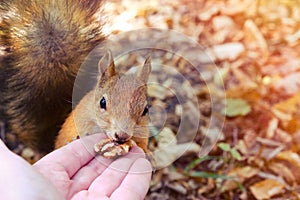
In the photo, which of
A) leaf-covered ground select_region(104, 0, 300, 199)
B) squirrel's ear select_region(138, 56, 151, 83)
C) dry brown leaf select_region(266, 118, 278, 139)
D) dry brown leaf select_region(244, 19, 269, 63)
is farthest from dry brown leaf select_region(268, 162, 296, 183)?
squirrel's ear select_region(138, 56, 151, 83)

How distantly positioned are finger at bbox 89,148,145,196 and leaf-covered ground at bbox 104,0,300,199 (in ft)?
1.88

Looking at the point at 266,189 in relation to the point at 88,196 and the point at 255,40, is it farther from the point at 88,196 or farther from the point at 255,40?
the point at 88,196

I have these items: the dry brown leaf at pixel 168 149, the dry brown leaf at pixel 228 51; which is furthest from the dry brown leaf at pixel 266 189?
the dry brown leaf at pixel 228 51

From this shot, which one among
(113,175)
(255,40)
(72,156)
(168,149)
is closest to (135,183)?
(113,175)

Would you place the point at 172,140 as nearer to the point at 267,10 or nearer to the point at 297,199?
the point at 297,199

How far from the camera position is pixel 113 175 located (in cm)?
135

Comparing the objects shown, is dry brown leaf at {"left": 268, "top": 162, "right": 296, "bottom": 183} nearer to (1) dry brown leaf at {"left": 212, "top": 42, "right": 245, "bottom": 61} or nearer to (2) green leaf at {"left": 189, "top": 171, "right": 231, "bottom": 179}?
(2) green leaf at {"left": 189, "top": 171, "right": 231, "bottom": 179}

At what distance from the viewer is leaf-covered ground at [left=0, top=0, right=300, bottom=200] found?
1959mm

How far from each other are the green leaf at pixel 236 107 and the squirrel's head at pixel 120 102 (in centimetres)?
84

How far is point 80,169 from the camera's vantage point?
138cm

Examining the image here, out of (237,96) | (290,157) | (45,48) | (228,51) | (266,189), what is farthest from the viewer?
(228,51)

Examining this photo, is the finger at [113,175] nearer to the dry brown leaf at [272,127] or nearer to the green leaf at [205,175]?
the green leaf at [205,175]

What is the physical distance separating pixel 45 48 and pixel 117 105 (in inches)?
13.8

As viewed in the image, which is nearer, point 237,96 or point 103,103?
point 103,103
